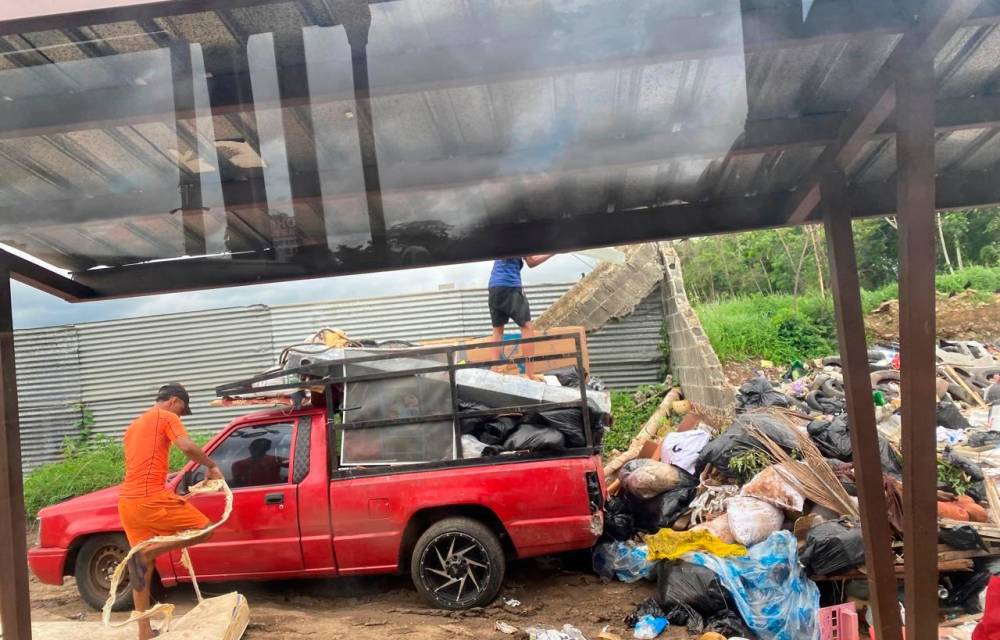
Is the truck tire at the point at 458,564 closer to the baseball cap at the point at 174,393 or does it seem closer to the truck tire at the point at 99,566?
the baseball cap at the point at 174,393

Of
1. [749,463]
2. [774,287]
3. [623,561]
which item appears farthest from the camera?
[774,287]

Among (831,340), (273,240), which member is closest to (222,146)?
(273,240)

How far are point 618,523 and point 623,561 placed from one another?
52 cm

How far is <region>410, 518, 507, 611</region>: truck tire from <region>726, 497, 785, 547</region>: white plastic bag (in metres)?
1.84

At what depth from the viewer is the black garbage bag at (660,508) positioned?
6.56m

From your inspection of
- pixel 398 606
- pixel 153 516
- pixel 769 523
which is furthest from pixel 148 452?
pixel 769 523

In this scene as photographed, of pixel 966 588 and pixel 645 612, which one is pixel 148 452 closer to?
pixel 645 612

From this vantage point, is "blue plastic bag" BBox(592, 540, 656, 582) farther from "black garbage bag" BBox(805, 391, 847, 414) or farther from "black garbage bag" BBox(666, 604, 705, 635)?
"black garbage bag" BBox(805, 391, 847, 414)

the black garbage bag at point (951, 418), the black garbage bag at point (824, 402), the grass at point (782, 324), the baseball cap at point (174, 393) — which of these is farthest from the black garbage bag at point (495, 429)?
the grass at point (782, 324)

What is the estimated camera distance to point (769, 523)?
18.5ft

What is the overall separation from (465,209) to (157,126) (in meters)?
1.40

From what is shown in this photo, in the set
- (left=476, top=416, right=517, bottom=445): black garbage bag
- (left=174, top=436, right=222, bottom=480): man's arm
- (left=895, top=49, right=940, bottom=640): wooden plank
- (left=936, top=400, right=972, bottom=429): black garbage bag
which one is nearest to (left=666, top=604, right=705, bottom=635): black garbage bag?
(left=476, top=416, right=517, bottom=445): black garbage bag

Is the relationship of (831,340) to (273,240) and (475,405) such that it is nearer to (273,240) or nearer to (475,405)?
(475,405)

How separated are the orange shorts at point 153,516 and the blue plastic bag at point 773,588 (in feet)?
12.4
